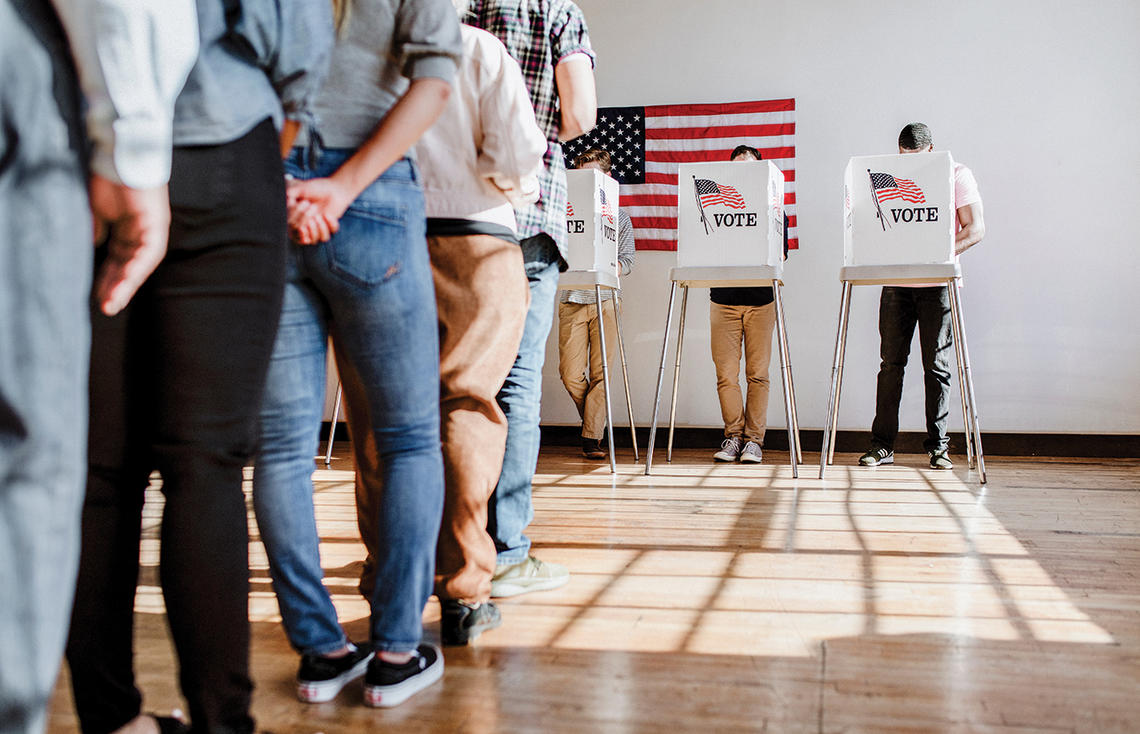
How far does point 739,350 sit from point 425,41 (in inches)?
137

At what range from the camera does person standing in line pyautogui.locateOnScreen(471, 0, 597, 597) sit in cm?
168

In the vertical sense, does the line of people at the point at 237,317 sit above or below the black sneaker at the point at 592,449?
above

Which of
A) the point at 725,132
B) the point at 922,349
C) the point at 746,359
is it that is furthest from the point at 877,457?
Result: the point at 725,132

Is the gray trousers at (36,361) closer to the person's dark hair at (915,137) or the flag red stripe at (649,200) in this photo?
the person's dark hair at (915,137)

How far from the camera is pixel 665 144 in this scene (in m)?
4.98

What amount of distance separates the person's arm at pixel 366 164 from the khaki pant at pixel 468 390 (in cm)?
32

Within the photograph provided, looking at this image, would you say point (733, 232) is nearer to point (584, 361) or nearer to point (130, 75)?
point (584, 361)

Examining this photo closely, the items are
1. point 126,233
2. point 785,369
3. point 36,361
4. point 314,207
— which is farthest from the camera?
point 785,369

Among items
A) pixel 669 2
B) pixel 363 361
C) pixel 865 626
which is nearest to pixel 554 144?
pixel 363 361

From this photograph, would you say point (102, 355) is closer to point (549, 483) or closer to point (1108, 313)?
point (549, 483)

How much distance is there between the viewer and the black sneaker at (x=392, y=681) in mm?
1151

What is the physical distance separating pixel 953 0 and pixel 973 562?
365 centimetres

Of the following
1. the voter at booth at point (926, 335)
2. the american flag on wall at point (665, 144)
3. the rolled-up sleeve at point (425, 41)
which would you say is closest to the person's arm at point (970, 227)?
the voter at booth at point (926, 335)

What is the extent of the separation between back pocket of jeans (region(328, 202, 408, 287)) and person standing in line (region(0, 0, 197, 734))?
386 millimetres
